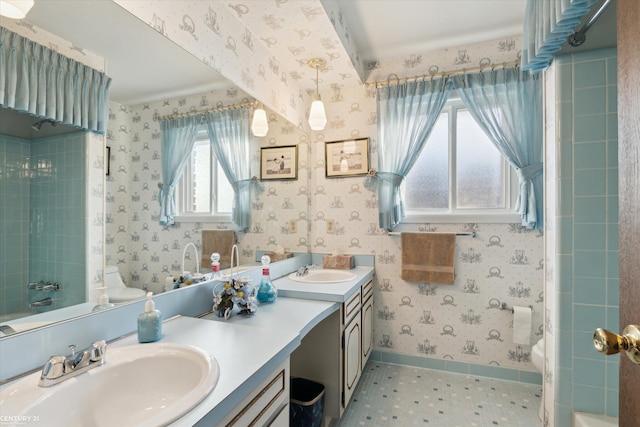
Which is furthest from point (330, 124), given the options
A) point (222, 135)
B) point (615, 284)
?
point (615, 284)

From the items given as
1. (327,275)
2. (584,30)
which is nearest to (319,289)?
(327,275)

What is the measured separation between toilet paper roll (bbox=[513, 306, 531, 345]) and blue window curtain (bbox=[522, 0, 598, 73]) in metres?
1.65

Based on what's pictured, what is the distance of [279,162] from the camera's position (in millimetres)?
2404

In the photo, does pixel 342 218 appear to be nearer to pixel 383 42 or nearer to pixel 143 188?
pixel 383 42

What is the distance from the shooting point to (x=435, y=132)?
2.50 m

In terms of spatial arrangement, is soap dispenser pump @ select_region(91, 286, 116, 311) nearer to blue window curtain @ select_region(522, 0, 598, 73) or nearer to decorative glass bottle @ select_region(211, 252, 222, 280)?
decorative glass bottle @ select_region(211, 252, 222, 280)

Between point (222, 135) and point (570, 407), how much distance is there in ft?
6.73

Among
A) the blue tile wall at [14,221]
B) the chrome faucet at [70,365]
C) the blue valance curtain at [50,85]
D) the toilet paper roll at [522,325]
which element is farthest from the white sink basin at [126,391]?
the toilet paper roll at [522,325]

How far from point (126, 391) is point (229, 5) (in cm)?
180

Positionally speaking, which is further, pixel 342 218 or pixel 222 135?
pixel 342 218

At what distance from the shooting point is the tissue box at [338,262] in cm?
254

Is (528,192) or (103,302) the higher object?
(528,192)

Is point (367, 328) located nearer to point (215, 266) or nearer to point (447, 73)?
point (215, 266)

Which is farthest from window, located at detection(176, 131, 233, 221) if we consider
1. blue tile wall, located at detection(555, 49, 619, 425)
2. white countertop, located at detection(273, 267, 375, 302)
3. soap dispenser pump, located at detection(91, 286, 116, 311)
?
blue tile wall, located at detection(555, 49, 619, 425)
